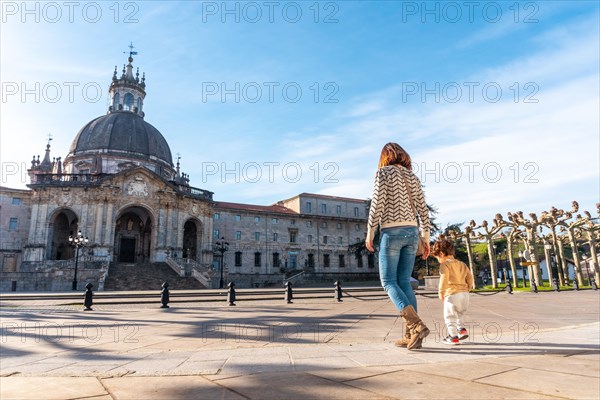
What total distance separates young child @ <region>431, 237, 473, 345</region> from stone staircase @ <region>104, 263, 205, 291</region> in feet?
101

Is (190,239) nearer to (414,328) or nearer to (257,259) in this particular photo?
(257,259)

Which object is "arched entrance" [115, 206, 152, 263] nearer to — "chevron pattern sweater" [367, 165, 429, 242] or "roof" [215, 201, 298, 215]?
"roof" [215, 201, 298, 215]

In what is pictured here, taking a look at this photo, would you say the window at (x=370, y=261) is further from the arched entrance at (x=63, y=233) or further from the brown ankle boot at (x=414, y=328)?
the brown ankle boot at (x=414, y=328)

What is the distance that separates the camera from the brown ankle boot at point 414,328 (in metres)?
4.18

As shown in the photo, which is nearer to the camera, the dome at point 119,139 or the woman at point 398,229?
the woman at point 398,229

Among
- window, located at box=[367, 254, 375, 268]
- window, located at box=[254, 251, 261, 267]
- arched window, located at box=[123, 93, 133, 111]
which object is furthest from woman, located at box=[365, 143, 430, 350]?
window, located at box=[367, 254, 375, 268]

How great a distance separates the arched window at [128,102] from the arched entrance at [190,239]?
70.4 feet

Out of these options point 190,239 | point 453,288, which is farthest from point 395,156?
point 190,239

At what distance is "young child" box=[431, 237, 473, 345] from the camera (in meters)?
4.84

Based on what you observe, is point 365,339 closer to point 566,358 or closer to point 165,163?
point 566,358

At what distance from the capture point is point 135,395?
265 centimetres

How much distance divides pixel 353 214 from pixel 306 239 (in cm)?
1154

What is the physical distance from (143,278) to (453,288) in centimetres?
3306

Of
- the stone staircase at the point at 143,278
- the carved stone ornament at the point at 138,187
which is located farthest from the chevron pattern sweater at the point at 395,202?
the carved stone ornament at the point at 138,187
